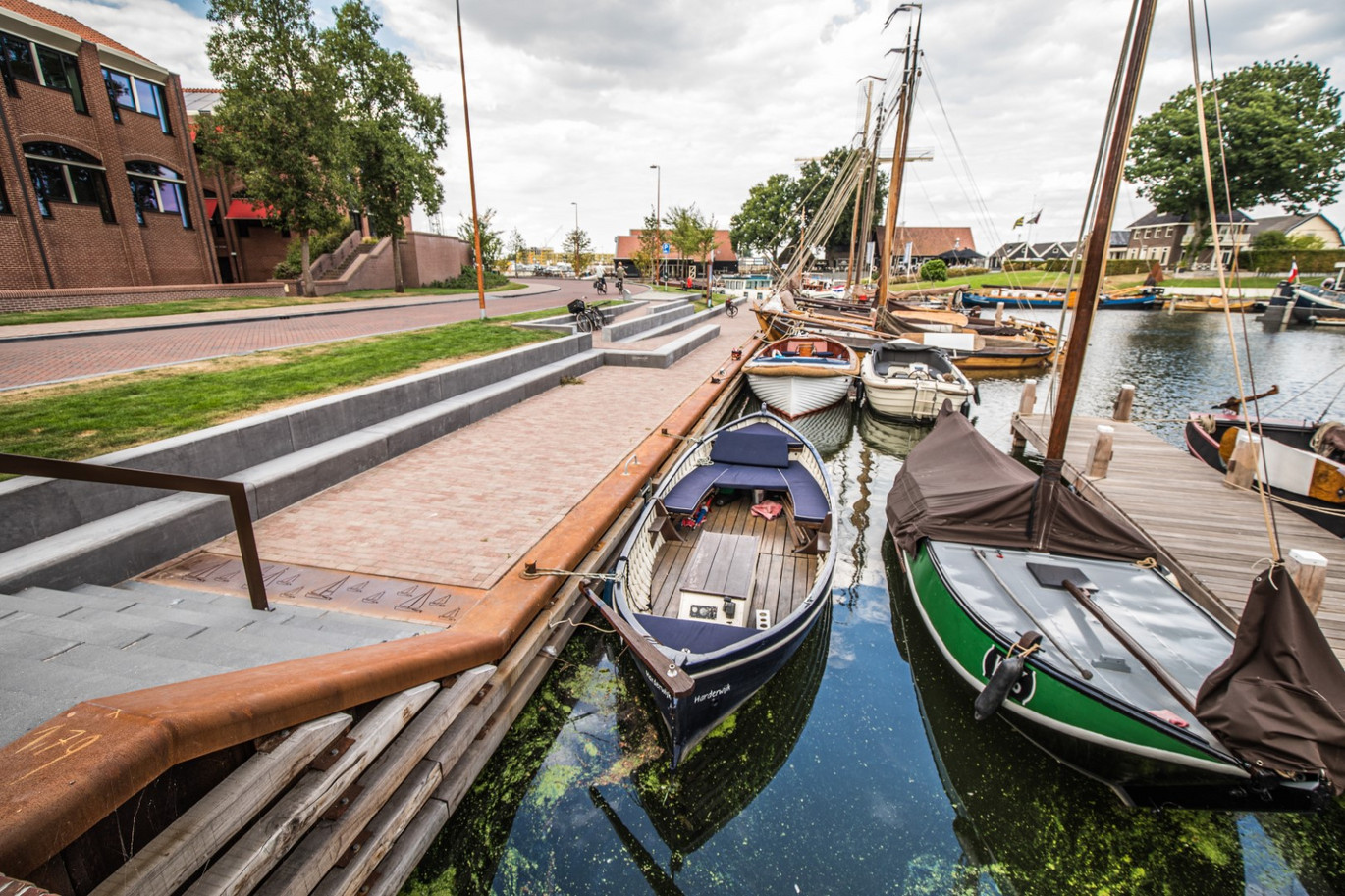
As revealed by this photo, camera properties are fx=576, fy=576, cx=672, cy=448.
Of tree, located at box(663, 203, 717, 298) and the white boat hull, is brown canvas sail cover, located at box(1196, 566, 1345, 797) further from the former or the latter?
tree, located at box(663, 203, 717, 298)

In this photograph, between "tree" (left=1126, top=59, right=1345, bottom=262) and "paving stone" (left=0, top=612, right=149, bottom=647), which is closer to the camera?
"paving stone" (left=0, top=612, right=149, bottom=647)

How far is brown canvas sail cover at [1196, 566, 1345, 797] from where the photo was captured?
3.76 metres

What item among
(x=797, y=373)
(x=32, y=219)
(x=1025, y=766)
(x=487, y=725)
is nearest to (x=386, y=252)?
(x=32, y=219)

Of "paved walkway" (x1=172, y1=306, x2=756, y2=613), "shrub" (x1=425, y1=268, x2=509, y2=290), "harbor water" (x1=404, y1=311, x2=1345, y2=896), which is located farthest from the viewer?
"shrub" (x1=425, y1=268, x2=509, y2=290)

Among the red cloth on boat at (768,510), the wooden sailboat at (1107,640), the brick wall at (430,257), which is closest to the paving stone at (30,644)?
the wooden sailboat at (1107,640)

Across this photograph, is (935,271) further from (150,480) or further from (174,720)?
(174,720)

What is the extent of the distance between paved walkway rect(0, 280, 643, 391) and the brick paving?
5781 mm

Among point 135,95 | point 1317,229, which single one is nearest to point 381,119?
A: point 135,95

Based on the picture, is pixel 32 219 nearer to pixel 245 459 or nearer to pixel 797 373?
pixel 245 459

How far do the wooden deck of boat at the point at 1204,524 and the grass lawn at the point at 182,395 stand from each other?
12422 mm

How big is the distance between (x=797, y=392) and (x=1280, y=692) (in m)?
12.7

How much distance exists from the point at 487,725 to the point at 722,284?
55.8 meters

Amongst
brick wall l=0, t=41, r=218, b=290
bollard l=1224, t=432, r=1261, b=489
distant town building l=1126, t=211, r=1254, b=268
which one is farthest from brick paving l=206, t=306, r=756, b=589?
distant town building l=1126, t=211, r=1254, b=268

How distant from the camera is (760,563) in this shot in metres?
7.25
